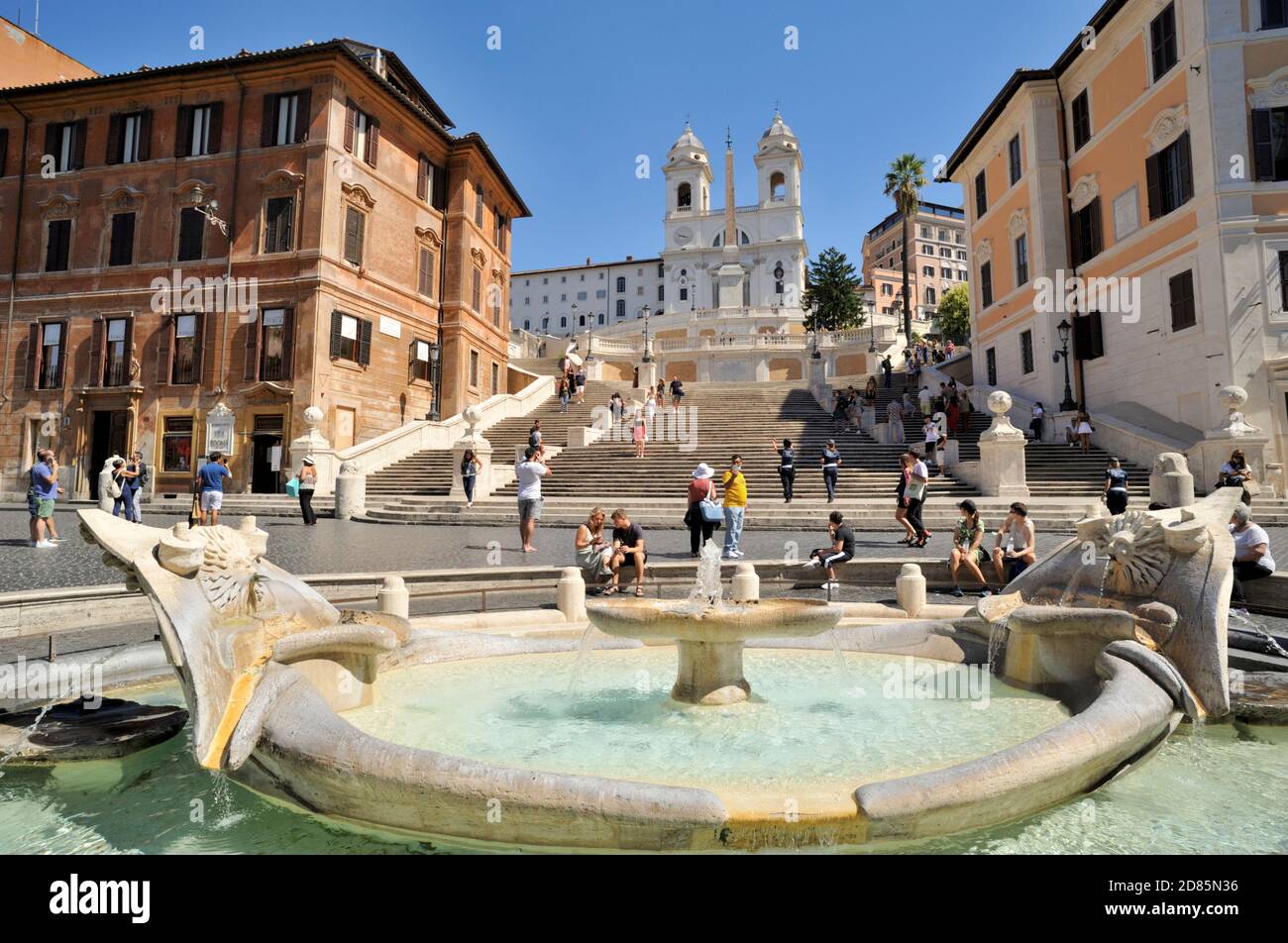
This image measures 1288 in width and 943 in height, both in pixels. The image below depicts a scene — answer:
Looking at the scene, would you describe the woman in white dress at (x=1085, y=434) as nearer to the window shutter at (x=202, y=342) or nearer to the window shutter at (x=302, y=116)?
the window shutter at (x=302, y=116)

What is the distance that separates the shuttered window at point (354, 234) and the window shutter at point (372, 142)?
7.69 feet

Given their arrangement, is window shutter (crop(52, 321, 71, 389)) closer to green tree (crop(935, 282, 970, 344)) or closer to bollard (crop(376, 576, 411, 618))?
bollard (crop(376, 576, 411, 618))

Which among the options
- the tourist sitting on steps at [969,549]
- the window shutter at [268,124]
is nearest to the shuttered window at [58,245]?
the window shutter at [268,124]

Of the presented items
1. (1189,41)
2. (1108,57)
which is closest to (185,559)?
(1189,41)

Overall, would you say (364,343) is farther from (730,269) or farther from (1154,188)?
(730,269)

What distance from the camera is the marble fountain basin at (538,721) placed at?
253cm

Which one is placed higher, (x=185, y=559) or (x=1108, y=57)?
(x=1108, y=57)

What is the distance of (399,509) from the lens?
1914cm

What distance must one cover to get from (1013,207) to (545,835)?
3158 centimetres

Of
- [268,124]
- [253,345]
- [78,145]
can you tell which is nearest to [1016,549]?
[253,345]

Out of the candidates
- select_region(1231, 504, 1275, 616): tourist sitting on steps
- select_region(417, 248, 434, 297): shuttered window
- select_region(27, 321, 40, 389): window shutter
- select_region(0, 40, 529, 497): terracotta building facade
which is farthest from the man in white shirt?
select_region(27, 321, 40, 389): window shutter

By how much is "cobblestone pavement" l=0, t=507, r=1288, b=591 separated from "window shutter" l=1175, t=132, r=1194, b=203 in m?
10.6

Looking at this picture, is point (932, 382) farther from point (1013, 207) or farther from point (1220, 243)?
point (1220, 243)

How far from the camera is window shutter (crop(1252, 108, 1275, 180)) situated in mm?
18422
